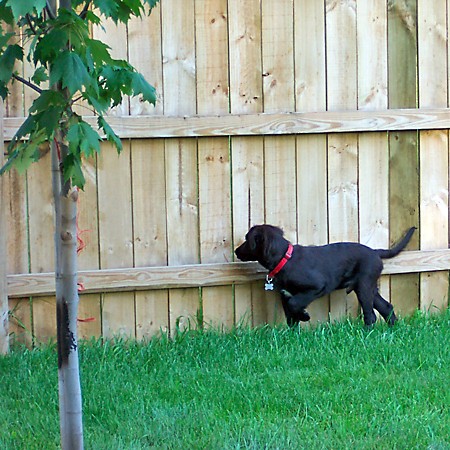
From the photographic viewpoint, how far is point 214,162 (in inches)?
221

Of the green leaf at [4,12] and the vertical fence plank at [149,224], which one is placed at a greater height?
the green leaf at [4,12]

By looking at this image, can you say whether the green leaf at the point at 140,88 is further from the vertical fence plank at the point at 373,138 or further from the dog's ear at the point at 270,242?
the vertical fence plank at the point at 373,138

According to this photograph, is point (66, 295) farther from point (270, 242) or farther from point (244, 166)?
point (244, 166)

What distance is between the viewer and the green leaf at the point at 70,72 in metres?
2.48

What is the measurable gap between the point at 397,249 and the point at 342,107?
3.53 feet

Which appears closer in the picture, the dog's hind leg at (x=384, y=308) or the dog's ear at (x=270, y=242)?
the dog's ear at (x=270, y=242)

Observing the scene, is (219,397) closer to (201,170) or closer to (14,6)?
(201,170)

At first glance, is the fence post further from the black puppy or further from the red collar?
the red collar

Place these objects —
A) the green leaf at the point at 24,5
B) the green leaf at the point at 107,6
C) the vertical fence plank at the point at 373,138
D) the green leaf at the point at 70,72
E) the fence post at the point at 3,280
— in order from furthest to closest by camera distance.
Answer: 1. the vertical fence plank at the point at 373,138
2. the fence post at the point at 3,280
3. the green leaf at the point at 107,6
4. the green leaf at the point at 70,72
5. the green leaf at the point at 24,5

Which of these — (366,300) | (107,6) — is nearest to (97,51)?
(107,6)

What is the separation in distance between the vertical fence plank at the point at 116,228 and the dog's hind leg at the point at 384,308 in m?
1.73

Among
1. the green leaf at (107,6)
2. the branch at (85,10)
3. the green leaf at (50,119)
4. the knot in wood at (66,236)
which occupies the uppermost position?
the branch at (85,10)

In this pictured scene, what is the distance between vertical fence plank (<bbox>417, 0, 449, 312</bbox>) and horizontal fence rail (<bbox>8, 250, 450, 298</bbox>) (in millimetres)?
1313

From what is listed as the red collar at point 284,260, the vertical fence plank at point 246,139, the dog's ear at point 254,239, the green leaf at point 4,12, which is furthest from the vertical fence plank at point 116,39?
the green leaf at point 4,12
